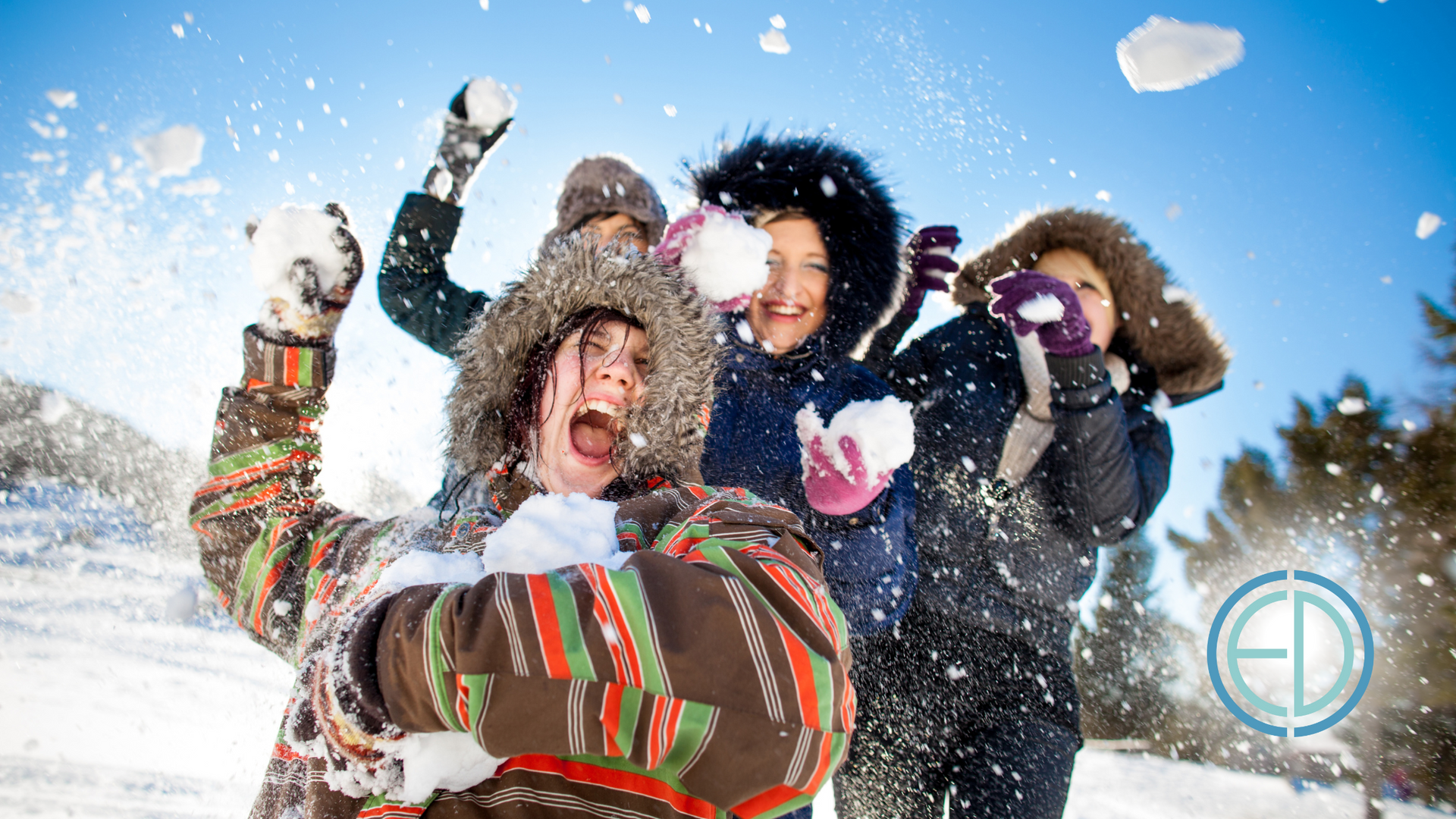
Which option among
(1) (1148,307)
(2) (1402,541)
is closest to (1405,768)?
(2) (1402,541)

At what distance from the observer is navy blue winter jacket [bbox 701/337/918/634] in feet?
6.38

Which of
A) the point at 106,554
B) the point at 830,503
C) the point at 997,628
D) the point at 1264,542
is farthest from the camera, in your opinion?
the point at 1264,542

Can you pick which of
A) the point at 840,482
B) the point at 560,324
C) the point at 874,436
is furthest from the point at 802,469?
the point at 560,324

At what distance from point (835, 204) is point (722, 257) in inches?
31.3

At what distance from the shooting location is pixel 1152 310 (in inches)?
112

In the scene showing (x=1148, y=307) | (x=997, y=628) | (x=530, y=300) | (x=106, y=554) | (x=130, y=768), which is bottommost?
(x=130, y=768)

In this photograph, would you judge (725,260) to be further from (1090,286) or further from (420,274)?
(1090,286)

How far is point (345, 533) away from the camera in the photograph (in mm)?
1664

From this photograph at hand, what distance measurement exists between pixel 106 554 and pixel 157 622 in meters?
2.26

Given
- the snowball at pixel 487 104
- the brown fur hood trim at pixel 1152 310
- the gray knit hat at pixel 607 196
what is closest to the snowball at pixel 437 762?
the snowball at pixel 487 104

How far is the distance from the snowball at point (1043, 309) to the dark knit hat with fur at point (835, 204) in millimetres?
667

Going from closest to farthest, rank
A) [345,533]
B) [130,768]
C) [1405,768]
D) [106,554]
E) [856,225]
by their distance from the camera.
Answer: [345,533] < [856,225] < [130,768] < [106,554] < [1405,768]

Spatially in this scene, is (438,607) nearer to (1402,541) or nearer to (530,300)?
(530,300)

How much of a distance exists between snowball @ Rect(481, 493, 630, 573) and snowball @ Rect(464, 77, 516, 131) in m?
2.04
